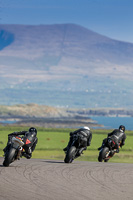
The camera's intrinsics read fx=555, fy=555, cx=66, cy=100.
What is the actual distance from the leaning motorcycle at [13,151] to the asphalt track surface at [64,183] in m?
0.30

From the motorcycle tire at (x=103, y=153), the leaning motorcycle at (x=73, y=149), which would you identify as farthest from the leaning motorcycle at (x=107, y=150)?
the leaning motorcycle at (x=73, y=149)

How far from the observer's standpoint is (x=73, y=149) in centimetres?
2525

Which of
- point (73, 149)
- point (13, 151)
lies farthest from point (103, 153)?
point (13, 151)

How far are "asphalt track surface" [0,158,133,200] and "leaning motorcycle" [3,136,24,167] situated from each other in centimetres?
30

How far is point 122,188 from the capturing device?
53.0 ft

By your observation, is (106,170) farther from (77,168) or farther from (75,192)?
(75,192)

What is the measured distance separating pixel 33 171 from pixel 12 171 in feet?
2.49

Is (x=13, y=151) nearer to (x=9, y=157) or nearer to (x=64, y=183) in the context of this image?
(x=9, y=157)

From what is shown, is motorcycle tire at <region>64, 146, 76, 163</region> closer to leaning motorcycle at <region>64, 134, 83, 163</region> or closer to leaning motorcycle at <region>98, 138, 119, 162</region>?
leaning motorcycle at <region>64, 134, 83, 163</region>

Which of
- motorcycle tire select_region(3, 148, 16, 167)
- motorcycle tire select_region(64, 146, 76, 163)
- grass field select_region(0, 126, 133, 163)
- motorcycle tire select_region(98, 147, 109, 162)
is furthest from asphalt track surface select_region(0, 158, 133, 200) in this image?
grass field select_region(0, 126, 133, 163)

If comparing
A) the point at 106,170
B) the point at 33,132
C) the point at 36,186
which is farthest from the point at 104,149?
the point at 36,186

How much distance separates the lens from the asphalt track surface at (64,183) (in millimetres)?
14500

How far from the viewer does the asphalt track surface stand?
14500mm

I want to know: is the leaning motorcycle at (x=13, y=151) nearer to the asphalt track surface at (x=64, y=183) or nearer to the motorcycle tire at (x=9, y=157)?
the motorcycle tire at (x=9, y=157)
